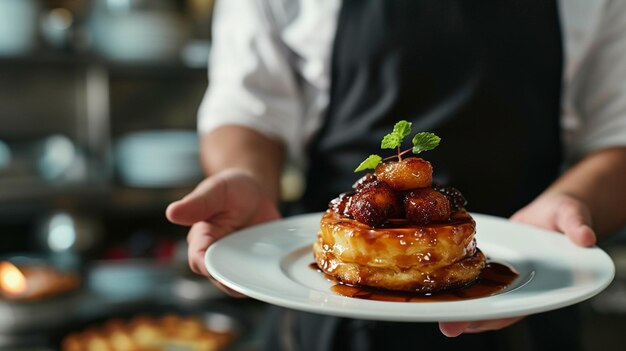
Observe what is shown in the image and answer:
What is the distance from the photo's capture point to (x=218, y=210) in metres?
1.43

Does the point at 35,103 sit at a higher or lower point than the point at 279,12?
lower

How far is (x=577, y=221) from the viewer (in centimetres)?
135

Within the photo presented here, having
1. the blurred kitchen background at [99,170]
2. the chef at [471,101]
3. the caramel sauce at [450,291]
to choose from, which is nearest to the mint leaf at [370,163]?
the caramel sauce at [450,291]

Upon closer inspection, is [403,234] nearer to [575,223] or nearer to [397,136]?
[397,136]

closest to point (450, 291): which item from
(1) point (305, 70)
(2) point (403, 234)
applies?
(2) point (403, 234)

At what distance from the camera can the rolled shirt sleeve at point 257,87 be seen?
6.78 ft

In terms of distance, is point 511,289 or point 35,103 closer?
point 511,289

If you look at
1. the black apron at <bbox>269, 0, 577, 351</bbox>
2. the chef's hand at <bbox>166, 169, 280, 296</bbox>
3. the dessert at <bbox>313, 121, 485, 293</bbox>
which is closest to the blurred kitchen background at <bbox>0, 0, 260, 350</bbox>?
the black apron at <bbox>269, 0, 577, 351</bbox>

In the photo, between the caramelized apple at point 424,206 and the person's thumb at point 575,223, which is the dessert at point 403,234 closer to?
Result: the caramelized apple at point 424,206

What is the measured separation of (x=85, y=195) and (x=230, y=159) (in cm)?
214

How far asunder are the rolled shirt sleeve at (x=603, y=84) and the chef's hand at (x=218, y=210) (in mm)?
954

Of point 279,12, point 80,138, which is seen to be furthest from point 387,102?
point 80,138

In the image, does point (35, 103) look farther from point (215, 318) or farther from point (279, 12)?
point (279, 12)

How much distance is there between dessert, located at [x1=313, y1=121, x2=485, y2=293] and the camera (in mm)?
1235
